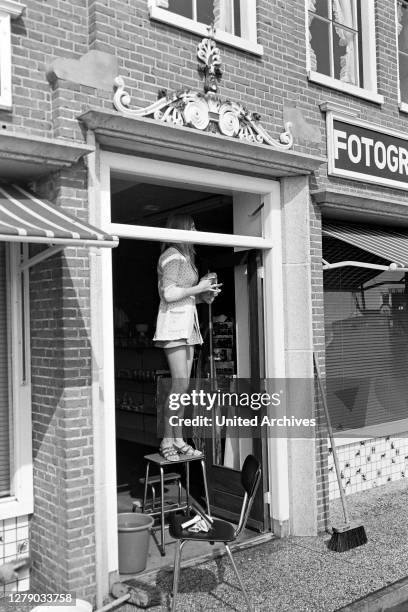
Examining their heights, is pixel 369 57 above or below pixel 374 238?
above

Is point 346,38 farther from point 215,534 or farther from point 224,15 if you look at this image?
point 215,534

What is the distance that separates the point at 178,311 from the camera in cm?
587

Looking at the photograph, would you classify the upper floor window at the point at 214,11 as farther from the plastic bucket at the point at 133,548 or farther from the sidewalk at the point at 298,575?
the sidewalk at the point at 298,575

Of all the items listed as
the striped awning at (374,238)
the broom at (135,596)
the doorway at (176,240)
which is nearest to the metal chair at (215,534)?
the broom at (135,596)

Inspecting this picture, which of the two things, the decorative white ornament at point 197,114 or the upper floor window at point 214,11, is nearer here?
the decorative white ornament at point 197,114

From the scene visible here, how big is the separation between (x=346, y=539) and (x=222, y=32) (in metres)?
4.52

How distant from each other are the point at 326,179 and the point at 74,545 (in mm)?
4064

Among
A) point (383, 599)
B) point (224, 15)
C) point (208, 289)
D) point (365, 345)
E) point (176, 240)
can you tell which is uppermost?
point (224, 15)

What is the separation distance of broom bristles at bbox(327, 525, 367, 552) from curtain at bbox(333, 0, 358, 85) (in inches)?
186

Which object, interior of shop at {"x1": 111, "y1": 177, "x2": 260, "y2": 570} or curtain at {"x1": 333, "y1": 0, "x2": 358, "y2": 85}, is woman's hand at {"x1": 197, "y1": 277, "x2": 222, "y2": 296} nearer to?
interior of shop at {"x1": 111, "y1": 177, "x2": 260, "y2": 570}

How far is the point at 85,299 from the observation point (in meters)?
4.62

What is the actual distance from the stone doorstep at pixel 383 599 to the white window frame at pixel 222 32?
457cm

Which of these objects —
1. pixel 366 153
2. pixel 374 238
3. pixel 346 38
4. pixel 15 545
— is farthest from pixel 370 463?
pixel 346 38

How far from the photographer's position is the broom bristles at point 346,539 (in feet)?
18.4
